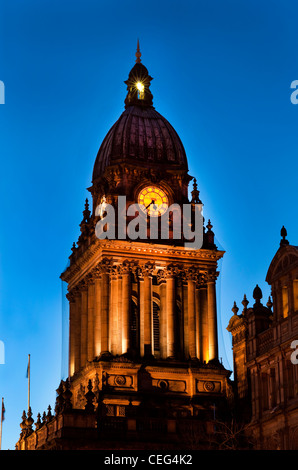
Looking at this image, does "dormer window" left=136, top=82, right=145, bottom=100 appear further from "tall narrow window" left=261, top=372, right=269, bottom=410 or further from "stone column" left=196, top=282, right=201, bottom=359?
"tall narrow window" left=261, top=372, right=269, bottom=410

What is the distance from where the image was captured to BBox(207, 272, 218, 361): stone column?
114 meters

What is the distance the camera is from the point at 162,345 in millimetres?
114188

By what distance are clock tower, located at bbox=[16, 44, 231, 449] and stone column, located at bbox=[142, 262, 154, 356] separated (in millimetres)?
92

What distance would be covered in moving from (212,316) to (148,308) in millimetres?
6332

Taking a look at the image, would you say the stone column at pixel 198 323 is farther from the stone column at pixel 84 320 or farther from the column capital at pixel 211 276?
the stone column at pixel 84 320

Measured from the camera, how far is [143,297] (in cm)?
11394

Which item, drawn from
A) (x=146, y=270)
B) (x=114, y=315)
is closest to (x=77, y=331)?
(x=114, y=315)

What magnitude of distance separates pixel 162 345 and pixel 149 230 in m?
11.0

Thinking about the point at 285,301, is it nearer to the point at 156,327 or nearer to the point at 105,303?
the point at 105,303

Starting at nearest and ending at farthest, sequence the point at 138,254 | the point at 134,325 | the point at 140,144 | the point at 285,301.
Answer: the point at 285,301
the point at 138,254
the point at 134,325
the point at 140,144

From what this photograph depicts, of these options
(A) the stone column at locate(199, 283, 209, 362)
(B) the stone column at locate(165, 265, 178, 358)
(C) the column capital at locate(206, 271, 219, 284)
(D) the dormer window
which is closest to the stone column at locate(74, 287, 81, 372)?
(B) the stone column at locate(165, 265, 178, 358)

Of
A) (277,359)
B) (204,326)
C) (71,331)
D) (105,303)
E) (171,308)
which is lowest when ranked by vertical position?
(277,359)
